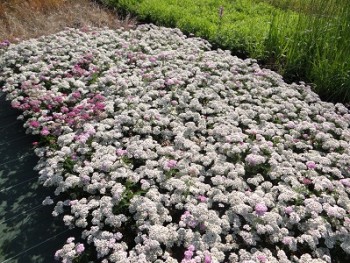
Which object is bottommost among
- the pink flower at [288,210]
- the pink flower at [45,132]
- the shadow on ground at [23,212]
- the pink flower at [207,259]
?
Answer: the shadow on ground at [23,212]

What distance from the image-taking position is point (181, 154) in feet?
18.3

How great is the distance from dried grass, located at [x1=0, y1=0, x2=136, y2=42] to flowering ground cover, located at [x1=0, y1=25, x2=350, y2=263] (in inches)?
70.7

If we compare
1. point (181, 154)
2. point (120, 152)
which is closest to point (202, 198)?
point (181, 154)

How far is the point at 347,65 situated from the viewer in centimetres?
705

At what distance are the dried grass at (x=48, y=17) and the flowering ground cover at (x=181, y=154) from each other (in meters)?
1.79

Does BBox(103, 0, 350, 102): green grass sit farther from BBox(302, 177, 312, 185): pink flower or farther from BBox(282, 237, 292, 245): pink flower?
BBox(282, 237, 292, 245): pink flower

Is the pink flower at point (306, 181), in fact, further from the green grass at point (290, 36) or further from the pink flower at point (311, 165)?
the green grass at point (290, 36)

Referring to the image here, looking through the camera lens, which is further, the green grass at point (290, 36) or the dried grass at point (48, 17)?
the dried grass at point (48, 17)

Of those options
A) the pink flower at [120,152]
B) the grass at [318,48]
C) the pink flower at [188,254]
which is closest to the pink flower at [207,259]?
the pink flower at [188,254]

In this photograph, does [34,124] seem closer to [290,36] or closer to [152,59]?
[152,59]

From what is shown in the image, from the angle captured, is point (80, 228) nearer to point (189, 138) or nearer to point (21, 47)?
point (189, 138)

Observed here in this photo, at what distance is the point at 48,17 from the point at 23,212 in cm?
671

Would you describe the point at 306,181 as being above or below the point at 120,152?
below

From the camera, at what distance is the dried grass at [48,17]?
9891mm
